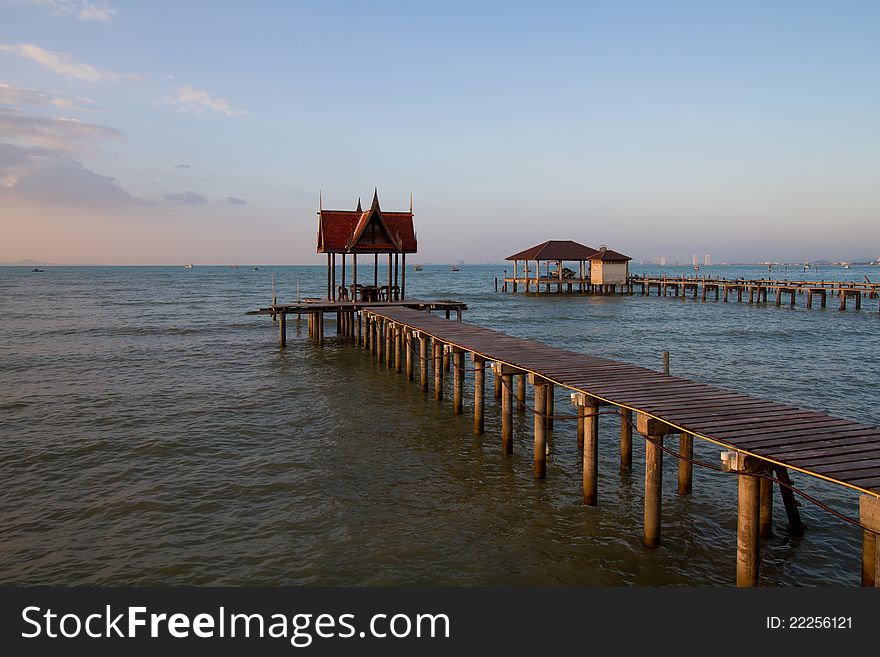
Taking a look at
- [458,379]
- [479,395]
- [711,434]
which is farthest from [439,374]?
[711,434]

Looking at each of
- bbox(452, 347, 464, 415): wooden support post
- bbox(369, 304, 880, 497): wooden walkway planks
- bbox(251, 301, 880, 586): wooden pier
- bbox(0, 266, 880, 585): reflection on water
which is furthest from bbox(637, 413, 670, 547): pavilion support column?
bbox(452, 347, 464, 415): wooden support post

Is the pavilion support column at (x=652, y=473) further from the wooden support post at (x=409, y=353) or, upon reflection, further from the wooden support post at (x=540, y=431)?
the wooden support post at (x=409, y=353)

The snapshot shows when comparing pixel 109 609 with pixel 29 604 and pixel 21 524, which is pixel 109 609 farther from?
pixel 21 524

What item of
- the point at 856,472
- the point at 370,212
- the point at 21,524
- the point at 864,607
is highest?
the point at 370,212

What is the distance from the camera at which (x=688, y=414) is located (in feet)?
25.2

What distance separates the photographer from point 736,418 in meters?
7.52

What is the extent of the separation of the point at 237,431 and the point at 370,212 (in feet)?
54.0

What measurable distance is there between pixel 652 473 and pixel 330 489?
5215 mm

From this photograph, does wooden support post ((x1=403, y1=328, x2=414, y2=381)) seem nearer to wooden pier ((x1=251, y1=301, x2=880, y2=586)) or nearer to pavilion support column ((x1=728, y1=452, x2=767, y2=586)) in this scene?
wooden pier ((x1=251, y1=301, x2=880, y2=586))

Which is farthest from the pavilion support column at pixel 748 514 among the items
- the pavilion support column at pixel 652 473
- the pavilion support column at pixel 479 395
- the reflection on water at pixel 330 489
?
the pavilion support column at pixel 479 395

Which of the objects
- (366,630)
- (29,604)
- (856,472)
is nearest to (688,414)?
(856,472)

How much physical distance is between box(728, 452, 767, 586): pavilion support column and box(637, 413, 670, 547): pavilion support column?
4.13 ft

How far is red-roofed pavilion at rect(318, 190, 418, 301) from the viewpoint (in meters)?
28.2

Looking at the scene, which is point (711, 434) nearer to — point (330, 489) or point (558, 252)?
point (330, 489)
